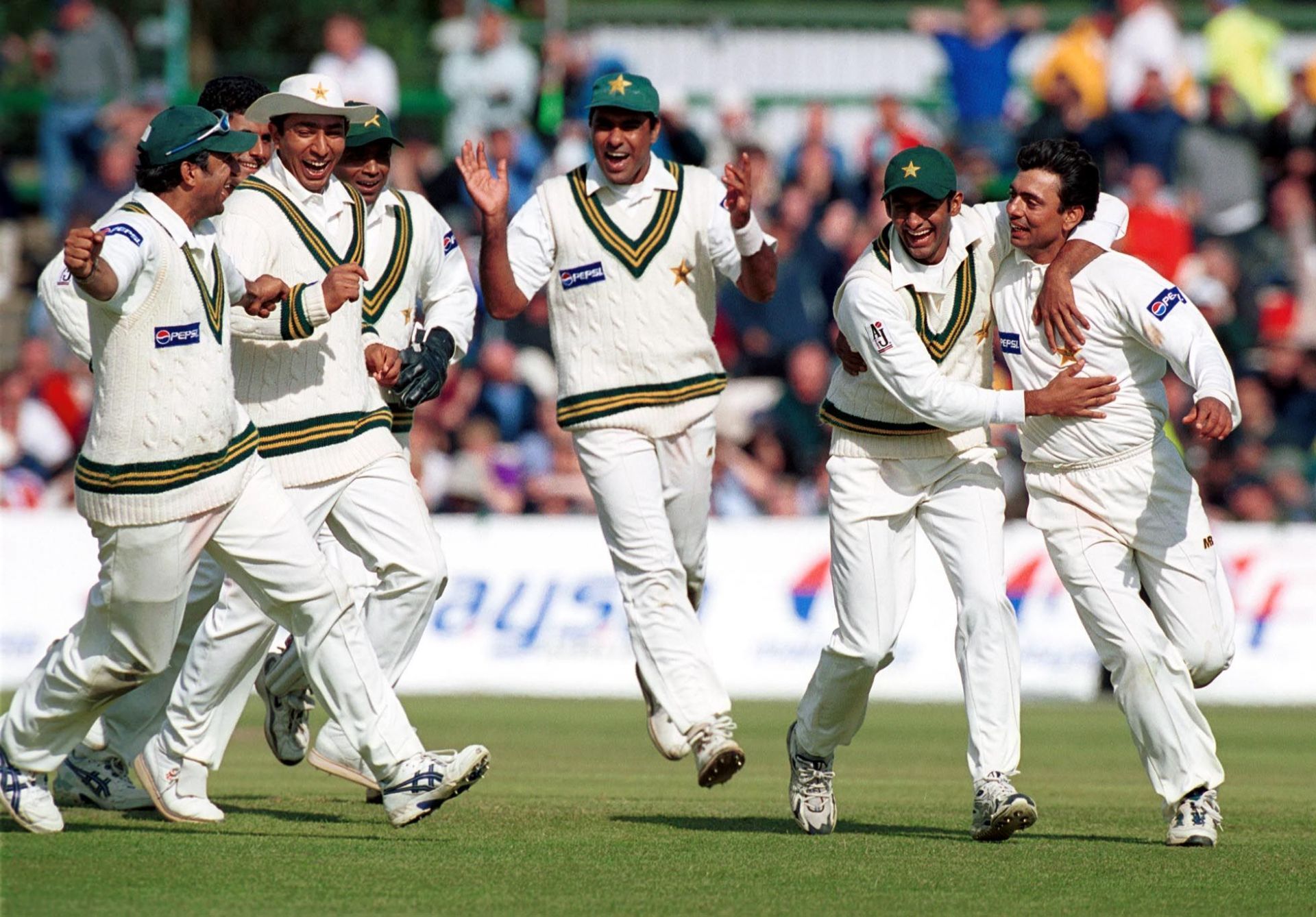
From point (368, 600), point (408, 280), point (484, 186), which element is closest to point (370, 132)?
point (484, 186)

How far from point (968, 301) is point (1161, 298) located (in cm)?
78

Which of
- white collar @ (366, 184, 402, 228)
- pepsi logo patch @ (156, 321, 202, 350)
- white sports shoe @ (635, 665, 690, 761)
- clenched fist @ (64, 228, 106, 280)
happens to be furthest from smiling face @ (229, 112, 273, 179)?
white sports shoe @ (635, 665, 690, 761)

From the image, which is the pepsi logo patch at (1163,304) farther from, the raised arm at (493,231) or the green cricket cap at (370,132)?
the green cricket cap at (370,132)

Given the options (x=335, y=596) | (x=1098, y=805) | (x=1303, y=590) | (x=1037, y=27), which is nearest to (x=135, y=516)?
(x=335, y=596)

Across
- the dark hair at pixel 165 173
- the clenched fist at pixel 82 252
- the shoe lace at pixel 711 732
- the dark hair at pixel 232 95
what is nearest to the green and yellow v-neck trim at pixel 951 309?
the shoe lace at pixel 711 732

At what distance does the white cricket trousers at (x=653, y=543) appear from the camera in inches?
350

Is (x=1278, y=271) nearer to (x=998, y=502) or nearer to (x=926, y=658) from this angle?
(x=926, y=658)

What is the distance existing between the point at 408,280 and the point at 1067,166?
2800mm

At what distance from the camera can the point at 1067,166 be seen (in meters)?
7.99

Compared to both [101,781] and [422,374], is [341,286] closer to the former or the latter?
[422,374]

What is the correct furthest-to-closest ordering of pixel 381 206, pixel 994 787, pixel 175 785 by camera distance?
1. pixel 381 206
2. pixel 175 785
3. pixel 994 787

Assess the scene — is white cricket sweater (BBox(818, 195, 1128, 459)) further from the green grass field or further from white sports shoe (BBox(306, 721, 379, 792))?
white sports shoe (BBox(306, 721, 379, 792))

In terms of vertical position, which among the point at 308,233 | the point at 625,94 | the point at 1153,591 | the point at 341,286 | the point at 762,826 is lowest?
the point at 762,826

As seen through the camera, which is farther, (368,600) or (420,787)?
(368,600)
